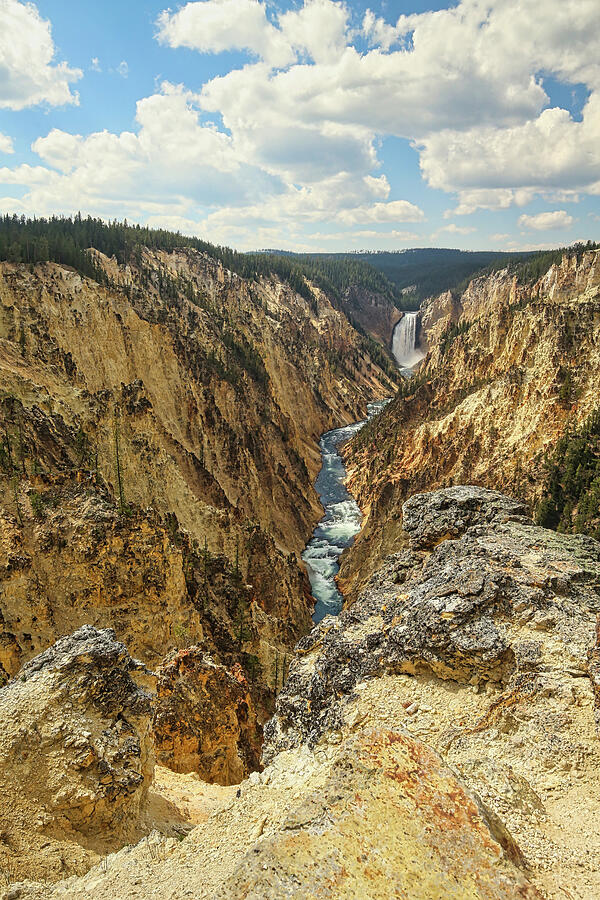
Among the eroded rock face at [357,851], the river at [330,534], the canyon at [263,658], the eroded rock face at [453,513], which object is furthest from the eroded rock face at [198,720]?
the river at [330,534]

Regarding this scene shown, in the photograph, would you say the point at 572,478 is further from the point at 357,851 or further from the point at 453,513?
the point at 357,851

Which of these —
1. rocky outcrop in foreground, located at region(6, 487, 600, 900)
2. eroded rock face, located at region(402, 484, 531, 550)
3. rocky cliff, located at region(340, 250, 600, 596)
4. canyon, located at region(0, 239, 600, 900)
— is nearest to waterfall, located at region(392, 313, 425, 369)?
rocky cliff, located at region(340, 250, 600, 596)

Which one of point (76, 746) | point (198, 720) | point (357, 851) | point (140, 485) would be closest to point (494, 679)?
point (357, 851)

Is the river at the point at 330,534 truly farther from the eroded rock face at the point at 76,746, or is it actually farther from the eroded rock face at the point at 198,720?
the eroded rock face at the point at 76,746

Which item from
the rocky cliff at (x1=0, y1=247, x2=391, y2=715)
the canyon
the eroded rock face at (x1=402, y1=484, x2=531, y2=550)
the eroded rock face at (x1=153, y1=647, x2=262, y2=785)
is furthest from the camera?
the rocky cliff at (x1=0, y1=247, x2=391, y2=715)

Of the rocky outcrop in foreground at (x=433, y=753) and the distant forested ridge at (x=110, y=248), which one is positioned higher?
the distant forested ridge at (x=110, y=248)

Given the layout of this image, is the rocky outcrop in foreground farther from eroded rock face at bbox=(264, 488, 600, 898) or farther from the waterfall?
the waterfall
